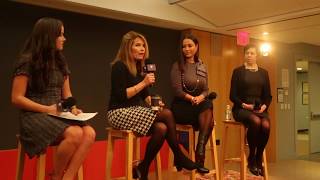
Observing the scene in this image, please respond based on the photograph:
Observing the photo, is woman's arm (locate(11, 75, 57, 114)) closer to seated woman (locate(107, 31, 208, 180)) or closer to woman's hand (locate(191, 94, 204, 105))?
seated woman (locate(107, 31, 208, 180))

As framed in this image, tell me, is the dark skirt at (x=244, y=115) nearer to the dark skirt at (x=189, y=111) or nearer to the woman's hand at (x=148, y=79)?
the dark skirt at (x=189, y=111)

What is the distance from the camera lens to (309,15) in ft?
13.2

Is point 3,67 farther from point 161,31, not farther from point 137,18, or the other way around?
point 161,31

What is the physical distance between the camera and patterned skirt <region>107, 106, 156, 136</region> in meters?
2.43

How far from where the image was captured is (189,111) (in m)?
2.86

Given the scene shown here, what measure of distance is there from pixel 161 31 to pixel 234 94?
166 centimetres

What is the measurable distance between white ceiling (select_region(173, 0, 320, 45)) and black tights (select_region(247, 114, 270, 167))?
1.37m

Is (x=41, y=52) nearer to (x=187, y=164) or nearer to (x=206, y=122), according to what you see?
(x=187, y=164)

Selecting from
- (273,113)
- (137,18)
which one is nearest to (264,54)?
(273,113)

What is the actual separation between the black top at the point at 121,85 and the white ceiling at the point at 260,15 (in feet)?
5.69

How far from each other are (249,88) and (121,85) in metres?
1.47

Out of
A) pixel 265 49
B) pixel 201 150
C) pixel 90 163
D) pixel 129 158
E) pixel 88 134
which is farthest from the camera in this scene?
pixel 265 49

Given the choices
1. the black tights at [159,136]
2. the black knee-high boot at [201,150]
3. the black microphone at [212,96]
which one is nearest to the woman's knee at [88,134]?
the black tights at [159,136]

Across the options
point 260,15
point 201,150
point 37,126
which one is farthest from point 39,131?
point 260,15
